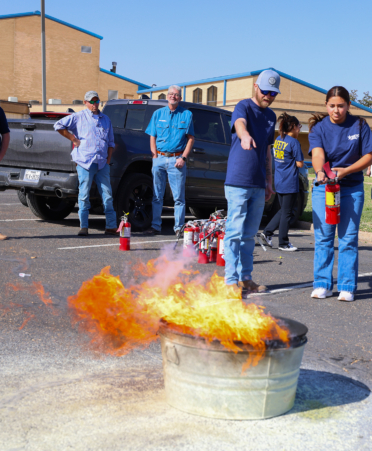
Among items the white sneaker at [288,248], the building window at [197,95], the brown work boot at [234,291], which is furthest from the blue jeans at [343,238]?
the building window at [197,95]

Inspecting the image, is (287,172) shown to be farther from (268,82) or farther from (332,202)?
(268,82)

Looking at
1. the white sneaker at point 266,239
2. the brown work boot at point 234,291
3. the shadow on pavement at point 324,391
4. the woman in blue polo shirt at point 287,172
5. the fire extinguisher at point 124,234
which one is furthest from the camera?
the white sneaker at point 266,239

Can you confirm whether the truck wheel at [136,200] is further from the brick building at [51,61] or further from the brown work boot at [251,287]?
the brick building at [51,61]

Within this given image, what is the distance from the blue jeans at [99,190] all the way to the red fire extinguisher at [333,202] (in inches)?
153

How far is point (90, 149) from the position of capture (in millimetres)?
7945

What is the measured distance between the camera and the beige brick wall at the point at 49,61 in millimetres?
43219

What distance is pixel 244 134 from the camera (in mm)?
4613

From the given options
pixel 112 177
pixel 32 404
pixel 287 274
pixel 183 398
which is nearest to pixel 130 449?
pixel 183 398

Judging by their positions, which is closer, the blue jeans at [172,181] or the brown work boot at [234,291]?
the brown work boot at [234,291]

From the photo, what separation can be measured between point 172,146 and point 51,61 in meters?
39.6

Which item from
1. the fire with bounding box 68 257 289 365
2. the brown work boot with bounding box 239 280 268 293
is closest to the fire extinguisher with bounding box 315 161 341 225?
the brown work boot with bounding box 239 280 268 293

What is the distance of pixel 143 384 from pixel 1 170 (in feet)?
21.6

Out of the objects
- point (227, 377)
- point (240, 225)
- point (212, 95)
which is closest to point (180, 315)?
point (227, 377)

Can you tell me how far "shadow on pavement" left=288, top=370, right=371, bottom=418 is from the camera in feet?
9.61
